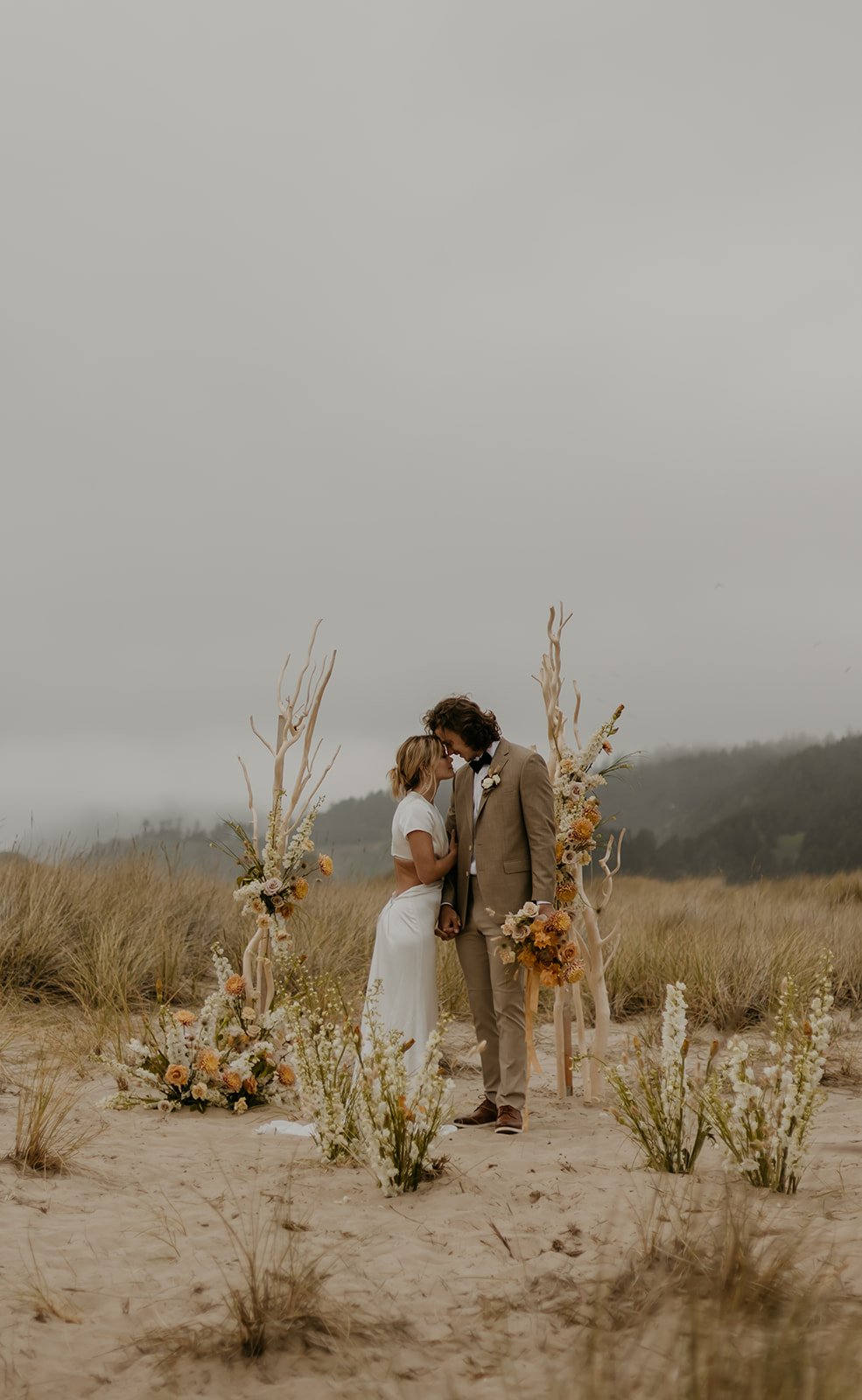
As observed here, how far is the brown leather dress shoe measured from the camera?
19.7ft

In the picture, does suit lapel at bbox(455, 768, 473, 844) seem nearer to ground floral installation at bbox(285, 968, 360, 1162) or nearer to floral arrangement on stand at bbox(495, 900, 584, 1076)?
floral arrangement on stand at bbox(495, 900, 584, 1076)

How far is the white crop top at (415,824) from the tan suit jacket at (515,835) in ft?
0.86

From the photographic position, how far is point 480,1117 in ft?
19.8

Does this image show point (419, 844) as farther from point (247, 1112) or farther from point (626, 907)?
point (626, 907)

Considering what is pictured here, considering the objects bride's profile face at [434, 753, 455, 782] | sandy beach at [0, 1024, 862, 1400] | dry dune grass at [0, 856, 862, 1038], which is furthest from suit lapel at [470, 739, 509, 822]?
dry dune grass at [0, 856, 862, 1038]

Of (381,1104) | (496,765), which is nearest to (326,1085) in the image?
(381,1104)

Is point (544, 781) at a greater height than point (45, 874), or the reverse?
point (544, 781)

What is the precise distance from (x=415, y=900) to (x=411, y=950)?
0.90ft

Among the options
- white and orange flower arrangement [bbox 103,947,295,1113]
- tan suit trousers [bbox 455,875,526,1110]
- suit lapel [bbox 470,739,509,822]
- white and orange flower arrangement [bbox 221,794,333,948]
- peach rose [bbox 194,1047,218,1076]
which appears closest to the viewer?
tan suit trousers [bbox 455,875,526,1110]

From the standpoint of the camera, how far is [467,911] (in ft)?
19.8

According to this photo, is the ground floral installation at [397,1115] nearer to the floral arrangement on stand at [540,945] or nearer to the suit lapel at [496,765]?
the floral arrangement on stand at [540,945]

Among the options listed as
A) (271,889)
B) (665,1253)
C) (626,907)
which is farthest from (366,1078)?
(626,907)

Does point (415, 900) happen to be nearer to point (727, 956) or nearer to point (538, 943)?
point (538, 943)

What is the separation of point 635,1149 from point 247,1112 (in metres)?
2.47
